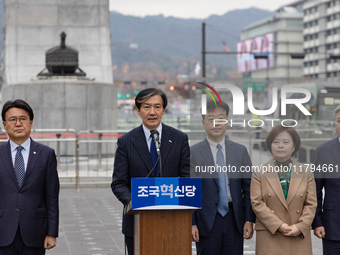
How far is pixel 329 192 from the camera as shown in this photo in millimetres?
5164

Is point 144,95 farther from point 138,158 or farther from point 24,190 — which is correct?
point 24,190

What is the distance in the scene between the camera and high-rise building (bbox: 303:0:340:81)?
10219 centimetres

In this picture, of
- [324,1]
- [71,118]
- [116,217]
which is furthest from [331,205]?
[324,1]

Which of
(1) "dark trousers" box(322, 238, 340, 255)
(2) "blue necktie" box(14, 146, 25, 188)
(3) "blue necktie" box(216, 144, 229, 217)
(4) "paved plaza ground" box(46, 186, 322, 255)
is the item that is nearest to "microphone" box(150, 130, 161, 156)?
(3) "blue necktie" box(216, 144, 229, 217)

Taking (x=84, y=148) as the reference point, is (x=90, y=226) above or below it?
below

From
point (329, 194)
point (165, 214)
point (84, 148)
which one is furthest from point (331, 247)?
point (84, 148)

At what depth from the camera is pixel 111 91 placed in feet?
61.2

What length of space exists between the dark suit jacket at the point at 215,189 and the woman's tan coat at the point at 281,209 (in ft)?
0.40

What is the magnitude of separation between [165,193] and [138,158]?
71 centimetres

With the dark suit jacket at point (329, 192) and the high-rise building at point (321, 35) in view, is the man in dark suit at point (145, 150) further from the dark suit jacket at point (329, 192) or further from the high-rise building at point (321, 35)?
the high-rise building at point (321, 35)

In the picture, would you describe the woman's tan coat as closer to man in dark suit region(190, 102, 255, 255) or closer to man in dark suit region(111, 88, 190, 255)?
man in dark suit region(190, 102, 255, 255)

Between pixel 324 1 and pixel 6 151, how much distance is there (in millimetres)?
108277

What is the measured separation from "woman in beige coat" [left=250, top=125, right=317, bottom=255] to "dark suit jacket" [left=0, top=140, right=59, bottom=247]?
5.93ft

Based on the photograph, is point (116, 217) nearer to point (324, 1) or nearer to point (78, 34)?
point (78, 34)
